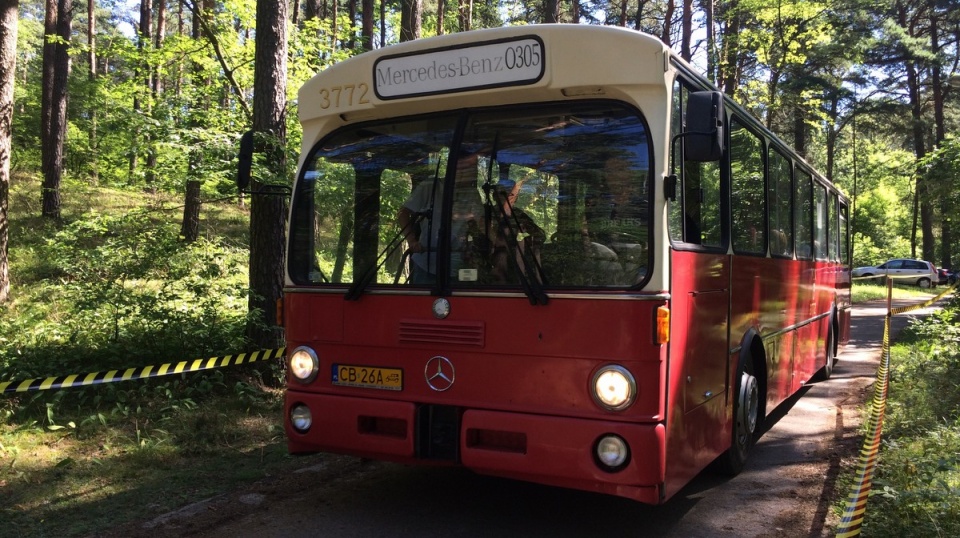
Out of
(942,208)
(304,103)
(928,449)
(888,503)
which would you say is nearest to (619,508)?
(888,503)

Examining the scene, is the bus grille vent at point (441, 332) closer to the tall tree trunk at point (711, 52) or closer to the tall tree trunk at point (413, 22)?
the tall tree trunk at point (413, 22)

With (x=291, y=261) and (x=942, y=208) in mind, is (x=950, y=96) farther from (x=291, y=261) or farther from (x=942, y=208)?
(x=291, y=261)

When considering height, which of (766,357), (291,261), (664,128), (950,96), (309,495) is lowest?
(309,495)

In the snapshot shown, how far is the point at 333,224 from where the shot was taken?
16.5 feet

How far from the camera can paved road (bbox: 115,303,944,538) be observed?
4574 millimetres

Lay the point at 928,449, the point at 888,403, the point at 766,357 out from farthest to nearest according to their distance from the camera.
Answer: the point at 888,403 < the point at 766,357 < the point at 928,449

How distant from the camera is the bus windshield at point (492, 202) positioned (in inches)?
160

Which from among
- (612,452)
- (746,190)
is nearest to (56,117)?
(746,190)

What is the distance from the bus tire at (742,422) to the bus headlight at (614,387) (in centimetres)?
208

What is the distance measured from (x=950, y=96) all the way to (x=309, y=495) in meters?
41.2

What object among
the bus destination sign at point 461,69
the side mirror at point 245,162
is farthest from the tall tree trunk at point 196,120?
the bus destination sign at point 461,69

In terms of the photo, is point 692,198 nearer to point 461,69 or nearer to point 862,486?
point 461,69

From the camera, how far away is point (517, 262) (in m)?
4.19

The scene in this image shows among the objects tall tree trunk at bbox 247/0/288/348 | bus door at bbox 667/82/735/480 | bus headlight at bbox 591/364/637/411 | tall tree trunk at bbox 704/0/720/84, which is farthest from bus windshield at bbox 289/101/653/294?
tall tree trunk at bbox 704/0/720/84
